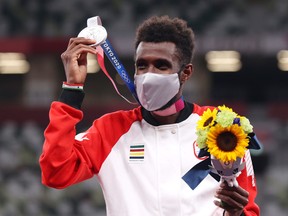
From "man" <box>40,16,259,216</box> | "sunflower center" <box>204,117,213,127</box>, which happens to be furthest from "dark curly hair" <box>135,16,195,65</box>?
"sunflower center" <box>204,117,213,127</box>

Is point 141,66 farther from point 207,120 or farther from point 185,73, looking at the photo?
point 207,120

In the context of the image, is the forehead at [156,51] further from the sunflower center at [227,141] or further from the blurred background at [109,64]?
the blurred background at [109,64]

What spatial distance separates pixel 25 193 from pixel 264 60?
6.01m

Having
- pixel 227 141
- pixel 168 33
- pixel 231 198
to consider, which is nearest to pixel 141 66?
pixel 168 33

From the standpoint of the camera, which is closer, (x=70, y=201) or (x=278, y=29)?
(x=70, y=201)

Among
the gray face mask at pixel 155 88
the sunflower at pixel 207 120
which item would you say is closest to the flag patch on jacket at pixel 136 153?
the gray face mask at pixel 155 88

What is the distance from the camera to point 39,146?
563 inches

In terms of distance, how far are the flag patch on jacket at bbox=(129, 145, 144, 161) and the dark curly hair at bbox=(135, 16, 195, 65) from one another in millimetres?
408

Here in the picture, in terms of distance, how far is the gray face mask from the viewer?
354 cm

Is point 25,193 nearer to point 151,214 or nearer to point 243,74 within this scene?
point 243,74

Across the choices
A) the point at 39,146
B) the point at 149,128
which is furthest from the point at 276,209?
the point at 149,128

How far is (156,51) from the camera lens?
361 cm

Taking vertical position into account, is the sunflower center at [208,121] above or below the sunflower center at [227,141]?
above

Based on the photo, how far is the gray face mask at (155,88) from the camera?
3.54 metres
